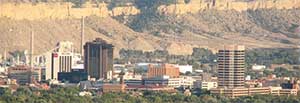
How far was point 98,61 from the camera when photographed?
610ft

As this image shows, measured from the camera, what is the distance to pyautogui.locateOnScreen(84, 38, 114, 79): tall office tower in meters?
186

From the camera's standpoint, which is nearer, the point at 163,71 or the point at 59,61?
the point at 163,71

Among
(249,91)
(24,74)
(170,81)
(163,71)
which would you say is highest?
(163,71)

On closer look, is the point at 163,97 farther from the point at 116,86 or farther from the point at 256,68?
the point at 256,68

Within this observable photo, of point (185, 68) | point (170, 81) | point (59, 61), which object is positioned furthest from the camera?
point (185, 68)

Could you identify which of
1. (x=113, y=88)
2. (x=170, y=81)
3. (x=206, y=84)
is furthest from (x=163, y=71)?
(x=113, y=88)

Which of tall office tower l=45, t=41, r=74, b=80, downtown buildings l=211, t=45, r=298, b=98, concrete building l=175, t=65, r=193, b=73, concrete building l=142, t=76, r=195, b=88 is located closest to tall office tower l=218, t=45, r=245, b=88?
downtown buildings l=211, t=45, r=298, b=98

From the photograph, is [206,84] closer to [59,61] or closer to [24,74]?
[24,74]

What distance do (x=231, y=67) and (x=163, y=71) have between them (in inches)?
426

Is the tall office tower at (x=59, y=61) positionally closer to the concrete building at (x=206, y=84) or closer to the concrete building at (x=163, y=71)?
the concrete building at (x=163, y=71)

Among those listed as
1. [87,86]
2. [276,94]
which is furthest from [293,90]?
[87,86]

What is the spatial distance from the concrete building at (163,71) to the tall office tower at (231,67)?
742 cm

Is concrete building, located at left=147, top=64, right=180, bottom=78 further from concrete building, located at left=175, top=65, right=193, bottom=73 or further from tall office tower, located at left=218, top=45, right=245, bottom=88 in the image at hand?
tall office tower, located at left=218, top=45, right=245, bottom=88

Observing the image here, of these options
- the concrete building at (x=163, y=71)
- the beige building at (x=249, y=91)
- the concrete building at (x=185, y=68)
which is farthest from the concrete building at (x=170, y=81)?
the concrete building at (x=185, y=68)
